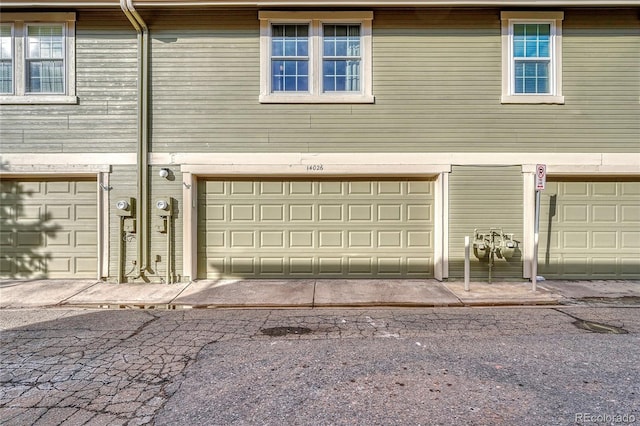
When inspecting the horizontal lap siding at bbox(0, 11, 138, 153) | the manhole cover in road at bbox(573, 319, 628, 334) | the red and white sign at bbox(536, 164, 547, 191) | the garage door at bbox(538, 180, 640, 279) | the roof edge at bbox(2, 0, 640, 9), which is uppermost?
the roof edge at bbox(2, 0, 640, 9)

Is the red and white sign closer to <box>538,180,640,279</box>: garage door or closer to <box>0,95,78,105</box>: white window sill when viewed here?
<box>538,180,640,279</box>: garage door

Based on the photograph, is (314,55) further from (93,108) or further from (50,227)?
(50,227)

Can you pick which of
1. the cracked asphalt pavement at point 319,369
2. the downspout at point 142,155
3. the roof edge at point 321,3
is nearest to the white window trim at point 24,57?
the roof edge at point 321,3

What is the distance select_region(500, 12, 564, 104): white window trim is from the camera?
7.19 meters

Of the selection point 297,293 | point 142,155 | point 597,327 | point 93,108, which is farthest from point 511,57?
point 93,108

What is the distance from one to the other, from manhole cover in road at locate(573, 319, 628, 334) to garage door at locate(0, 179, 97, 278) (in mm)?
8863

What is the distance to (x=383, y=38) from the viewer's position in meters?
7.34

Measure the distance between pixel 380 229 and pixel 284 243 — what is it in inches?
83.2

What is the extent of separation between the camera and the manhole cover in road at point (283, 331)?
4.50 metres

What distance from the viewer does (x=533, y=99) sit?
7.20 meters
